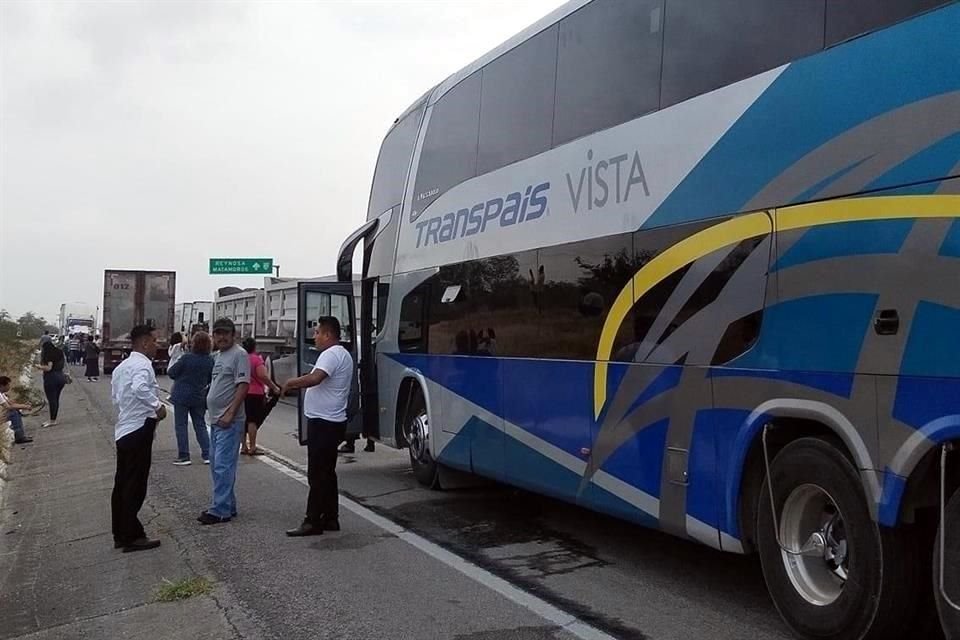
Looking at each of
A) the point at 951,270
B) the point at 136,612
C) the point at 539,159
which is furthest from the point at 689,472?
the point at 136,612

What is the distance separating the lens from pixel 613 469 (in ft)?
21.0

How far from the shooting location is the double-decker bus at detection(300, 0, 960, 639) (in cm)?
423

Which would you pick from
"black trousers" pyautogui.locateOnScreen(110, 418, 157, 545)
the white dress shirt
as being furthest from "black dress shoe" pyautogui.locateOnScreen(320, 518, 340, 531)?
the white dress shirt

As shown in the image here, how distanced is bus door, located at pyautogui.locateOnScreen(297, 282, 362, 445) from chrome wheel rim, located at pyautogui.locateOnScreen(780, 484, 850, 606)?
7109mm

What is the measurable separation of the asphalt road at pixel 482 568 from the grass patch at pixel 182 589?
214 millimetres

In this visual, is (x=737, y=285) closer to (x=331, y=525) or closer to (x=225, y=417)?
(x=331, y=525)

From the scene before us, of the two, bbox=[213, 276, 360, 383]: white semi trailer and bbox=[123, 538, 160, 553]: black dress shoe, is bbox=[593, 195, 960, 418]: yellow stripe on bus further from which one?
bbox=[213, 276, 360, 383]: white semi trailer

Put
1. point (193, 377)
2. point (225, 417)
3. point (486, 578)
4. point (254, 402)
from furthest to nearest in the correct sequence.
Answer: point (254, 402), point (193, 377), point (225, 417), point (486, 578)

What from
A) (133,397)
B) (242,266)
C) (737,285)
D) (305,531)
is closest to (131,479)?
(133,397)

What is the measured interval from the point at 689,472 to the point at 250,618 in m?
2.87

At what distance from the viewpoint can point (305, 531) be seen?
780 cm

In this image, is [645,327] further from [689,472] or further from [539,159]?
[539,159]

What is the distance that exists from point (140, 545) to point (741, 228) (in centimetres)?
550

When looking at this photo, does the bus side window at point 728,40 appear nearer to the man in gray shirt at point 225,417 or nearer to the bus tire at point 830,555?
the bus tire at point 830,555
